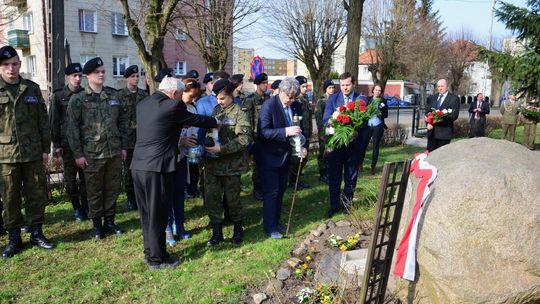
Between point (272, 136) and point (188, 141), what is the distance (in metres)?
1.00

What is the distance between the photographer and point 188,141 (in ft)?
16.3

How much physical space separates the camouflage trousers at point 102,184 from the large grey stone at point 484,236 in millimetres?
3806

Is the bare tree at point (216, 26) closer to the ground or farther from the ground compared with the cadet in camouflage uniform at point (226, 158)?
farther from the ground

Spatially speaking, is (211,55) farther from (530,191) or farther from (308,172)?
(530,191)

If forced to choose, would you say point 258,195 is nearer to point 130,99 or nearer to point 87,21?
point 130,99

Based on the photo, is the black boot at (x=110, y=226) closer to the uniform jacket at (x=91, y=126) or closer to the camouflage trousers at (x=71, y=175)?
the camouflage trousers at (x=71, y=175)

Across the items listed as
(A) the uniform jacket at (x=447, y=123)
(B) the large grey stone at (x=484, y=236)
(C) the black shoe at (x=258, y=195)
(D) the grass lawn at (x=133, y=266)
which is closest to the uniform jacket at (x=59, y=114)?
(D) the grass lawn at (x=133, y=266)

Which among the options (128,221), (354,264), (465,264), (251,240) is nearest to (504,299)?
(465,264)

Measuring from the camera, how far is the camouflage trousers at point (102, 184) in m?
5.40

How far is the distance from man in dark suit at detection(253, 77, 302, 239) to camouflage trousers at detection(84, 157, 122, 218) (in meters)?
1.81

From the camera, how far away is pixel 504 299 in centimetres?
324

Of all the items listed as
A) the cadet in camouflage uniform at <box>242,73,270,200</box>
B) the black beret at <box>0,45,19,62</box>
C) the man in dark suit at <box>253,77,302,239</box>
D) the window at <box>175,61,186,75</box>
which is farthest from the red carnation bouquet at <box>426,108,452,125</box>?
the window at <box>175,61,186,75</box>

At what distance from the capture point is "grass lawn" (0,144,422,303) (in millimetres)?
4145

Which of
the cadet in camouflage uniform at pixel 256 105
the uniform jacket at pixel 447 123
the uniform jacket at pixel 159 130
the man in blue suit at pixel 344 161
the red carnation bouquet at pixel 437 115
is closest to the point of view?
the uniform jacket at pixel 159 130
